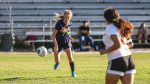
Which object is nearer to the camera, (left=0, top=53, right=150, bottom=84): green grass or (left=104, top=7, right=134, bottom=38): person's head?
(left=104, top=7, right=134, bottom=38): person's head

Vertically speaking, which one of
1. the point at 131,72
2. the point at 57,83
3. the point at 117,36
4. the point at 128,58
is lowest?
the point at 57,83

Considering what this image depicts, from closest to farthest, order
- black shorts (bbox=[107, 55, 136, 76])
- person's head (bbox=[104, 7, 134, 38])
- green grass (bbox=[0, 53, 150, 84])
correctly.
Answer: black shorts (bbox=[107, 55, 136, 76]), person's head (bbox=[104, 7, 134, 38]), green grass (bbox=[0, 53, 150, 84])

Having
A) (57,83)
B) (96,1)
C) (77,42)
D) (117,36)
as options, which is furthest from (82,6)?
(117,36)

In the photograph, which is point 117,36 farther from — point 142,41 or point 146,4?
point 146,4

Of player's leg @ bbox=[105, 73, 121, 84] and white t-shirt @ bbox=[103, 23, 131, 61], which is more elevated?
white t-shirt @ bbox=[103, 23, 131, 61]

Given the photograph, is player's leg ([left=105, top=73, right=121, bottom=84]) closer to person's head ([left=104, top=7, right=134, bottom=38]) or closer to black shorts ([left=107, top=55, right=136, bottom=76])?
black shorts ([left=107, top=55, right=136, bottom=76])

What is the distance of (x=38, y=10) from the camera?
72.7ft

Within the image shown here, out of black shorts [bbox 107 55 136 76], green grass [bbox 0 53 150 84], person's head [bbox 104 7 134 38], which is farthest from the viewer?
green grass [bbox 0 53 150 84]

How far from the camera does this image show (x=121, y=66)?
2781mm

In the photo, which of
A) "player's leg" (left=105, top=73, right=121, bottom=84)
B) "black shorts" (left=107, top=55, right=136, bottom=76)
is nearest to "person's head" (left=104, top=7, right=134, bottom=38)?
"black shorts" (left=107, top=55, right=136, bottom=76)

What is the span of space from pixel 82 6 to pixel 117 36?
20223 mm

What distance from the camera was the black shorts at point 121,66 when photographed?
110 inches

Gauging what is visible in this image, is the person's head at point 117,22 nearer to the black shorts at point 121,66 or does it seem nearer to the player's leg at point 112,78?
the black shorts at point 121,66

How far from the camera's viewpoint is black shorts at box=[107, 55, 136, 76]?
2.79 metres
